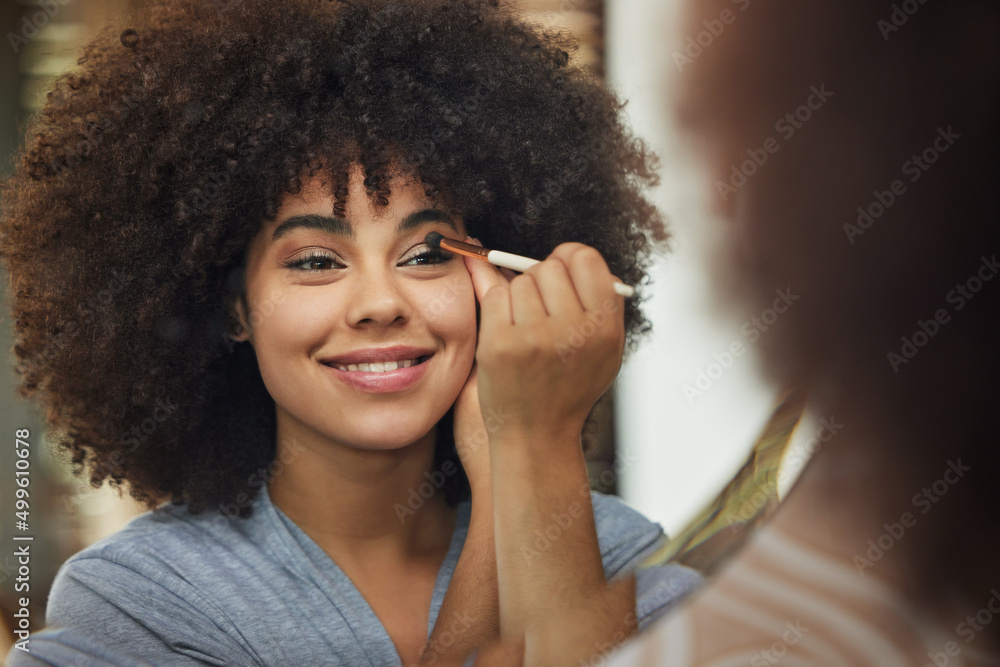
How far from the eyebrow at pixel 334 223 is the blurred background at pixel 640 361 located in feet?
0.80

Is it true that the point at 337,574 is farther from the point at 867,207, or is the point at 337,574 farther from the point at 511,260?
the point at 867,207

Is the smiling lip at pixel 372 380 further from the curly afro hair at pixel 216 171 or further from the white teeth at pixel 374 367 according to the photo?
the curly afro hair at pixel 216 171

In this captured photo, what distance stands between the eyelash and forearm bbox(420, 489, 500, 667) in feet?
0.65

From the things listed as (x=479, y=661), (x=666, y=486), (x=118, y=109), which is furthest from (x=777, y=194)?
(x=118, y=109)

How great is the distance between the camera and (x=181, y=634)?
1.72ft

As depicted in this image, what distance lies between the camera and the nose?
52 cm

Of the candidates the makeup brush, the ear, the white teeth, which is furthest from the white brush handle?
the ear

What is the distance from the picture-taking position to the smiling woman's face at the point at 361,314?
528mm

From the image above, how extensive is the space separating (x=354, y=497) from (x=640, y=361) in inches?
12.2

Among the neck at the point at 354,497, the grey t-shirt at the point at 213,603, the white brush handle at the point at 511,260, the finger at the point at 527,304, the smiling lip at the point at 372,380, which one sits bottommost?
the grey t-shirt at the point at 213,603

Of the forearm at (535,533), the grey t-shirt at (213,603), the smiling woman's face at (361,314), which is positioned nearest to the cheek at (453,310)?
the smiling woman's face at (361,314)

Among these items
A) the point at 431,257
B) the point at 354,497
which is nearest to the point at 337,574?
the point at 354,497

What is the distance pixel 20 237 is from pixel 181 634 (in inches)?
15.0

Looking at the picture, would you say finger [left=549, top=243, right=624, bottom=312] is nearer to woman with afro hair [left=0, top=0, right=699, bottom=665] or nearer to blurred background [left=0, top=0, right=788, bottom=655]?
woman with afro hair [left=0, top=0, right=699, bottom=665]
